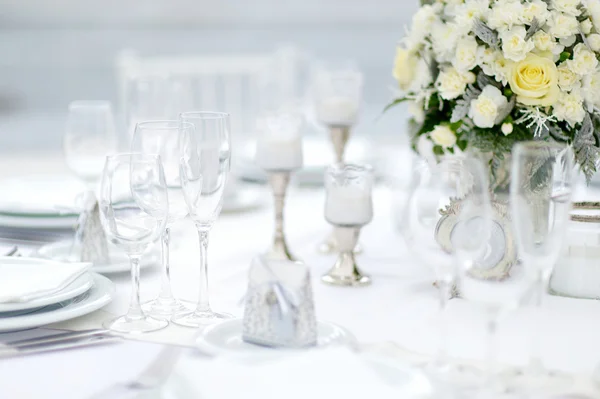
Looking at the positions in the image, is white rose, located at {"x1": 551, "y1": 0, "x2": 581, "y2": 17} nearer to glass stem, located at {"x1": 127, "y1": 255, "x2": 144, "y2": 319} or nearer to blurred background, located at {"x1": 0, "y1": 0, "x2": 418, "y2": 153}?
glass stem, located at {"x1": 127, "y1": 255, "x2": 144, "y2": 319}

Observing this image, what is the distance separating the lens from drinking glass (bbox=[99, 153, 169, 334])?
109cm

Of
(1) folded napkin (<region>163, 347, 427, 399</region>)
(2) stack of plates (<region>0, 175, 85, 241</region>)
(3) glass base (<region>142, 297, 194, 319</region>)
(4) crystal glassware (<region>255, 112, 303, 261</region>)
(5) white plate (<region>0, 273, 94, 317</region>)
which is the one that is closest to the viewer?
(1) folded napkin (<region>163, 347, 427, 399</region>)

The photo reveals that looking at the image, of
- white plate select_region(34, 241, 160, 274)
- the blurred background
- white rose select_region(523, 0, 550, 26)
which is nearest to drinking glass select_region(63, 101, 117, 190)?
white plate select_region(34, 241, 160, 274)

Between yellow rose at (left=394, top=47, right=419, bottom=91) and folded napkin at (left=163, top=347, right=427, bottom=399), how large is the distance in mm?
690

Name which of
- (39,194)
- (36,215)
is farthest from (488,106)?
(39,194)

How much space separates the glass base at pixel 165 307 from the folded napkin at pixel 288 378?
0.97 ft

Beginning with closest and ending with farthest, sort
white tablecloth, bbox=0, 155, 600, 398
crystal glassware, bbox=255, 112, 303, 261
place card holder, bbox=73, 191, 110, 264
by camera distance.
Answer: white tablecloth, bbox=0, 155, 600, 398 → place card holder, bbox=73, 191, 110, 264 → crystal glassware, bbox=255, 112, 303, 261

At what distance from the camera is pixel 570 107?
4.31 feet

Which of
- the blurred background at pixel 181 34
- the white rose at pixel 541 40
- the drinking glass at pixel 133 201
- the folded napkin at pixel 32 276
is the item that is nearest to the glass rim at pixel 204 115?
the drinking glass at pixel 133 201

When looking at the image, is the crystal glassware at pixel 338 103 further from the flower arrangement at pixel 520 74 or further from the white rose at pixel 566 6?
the white rose at pixel 566 6

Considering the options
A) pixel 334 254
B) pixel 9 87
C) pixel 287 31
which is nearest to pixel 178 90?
pixel 334 254

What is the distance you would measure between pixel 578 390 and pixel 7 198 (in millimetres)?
1231

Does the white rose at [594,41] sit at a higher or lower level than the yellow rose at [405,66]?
higher

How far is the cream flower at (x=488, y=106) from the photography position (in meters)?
1.31
